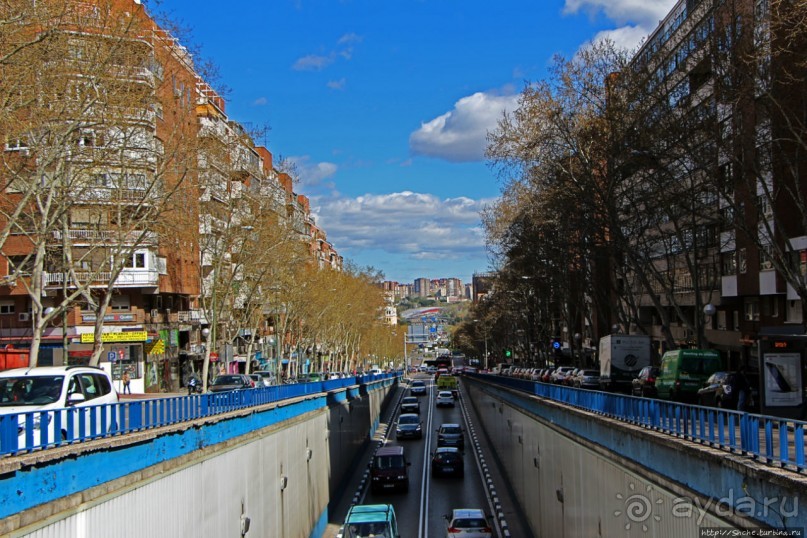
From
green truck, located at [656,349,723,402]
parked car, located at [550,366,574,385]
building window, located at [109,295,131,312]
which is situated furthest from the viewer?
building window, located at [109,295,131,312]

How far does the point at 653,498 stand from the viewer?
1310 centimetres

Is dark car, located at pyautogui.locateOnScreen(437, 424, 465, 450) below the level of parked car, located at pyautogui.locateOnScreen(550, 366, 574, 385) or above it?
below

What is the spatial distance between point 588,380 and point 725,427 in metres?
32.4

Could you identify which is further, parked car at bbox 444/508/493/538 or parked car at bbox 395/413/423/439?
parked car at bbox 395/413/423/439

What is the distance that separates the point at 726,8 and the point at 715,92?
2499 mm

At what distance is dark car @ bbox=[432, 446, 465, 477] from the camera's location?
38969mm

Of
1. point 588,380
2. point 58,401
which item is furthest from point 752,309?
point 58,401

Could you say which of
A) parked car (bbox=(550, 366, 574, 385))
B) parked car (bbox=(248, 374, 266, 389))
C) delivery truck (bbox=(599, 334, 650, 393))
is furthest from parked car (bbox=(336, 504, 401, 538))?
parked car (bbox=(550, 366, 574, 385))

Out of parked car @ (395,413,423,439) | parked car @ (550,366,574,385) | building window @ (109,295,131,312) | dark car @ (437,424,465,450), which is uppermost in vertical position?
building window @ (109,295,131,312)

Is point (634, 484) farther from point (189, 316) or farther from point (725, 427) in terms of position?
point (189, 316)

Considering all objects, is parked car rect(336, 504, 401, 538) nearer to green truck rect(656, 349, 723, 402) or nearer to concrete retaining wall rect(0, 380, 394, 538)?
concrete retaining wall rect(0, 380, 394, 538)

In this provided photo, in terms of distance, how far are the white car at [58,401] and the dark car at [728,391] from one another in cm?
1475

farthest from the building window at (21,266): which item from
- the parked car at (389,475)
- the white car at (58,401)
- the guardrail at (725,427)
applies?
the parked car at (389,475)

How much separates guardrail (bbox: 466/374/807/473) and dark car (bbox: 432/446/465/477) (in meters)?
21.0
